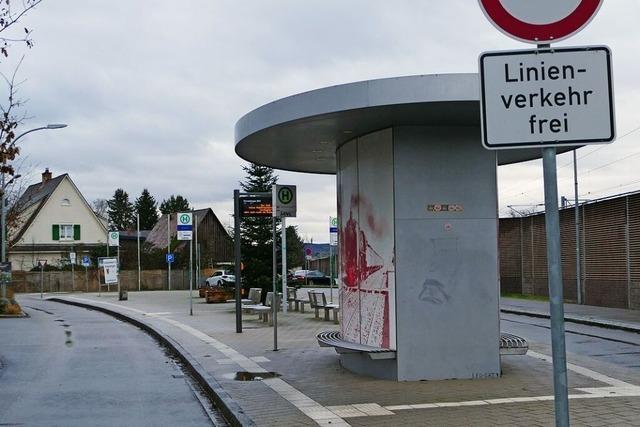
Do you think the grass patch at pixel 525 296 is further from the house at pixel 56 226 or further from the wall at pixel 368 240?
the house at pixel 56 226

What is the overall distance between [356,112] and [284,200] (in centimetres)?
513

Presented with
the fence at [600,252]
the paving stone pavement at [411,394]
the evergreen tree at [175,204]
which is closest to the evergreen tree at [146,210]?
the evergreen tree at [175,204]

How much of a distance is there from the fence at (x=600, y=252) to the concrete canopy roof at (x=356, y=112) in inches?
591

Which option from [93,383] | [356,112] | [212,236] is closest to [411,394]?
[356,112]

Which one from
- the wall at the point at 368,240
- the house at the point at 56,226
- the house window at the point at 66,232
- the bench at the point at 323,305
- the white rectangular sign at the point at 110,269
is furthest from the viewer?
the house window at the point at 66,232

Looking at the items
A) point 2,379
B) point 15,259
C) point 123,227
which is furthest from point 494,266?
point 123,227

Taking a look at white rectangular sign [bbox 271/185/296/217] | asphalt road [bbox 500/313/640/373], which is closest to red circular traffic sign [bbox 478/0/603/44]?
asphalt road [bbox 500/313/640/373]

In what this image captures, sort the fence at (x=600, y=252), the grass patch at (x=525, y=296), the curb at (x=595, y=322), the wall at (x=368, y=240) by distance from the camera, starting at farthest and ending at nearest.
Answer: the grass patch at (x=525, y=296), the fence at (x=600, y=252), the curb at (x=595, y=322), the wall at (x=368, y=240)

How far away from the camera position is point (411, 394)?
868cm

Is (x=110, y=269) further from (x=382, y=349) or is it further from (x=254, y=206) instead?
(x=382, y=349)

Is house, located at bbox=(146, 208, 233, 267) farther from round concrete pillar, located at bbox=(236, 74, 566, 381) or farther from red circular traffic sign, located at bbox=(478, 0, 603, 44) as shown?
red circular traffic sign, located at bbox=(478, 0, 603, 44)

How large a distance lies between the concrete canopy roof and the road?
3667mm

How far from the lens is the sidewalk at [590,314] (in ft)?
62.4

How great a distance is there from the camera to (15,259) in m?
66.8
